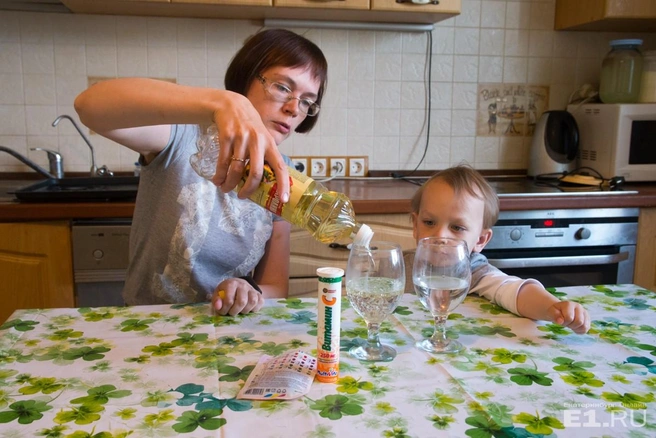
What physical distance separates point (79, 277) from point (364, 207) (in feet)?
3.07

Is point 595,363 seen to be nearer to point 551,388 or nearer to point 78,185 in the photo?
point 551,388

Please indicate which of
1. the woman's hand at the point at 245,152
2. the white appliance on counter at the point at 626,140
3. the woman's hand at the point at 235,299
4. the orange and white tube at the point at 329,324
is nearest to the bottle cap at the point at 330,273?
the orange and white tube at the point at 329,324

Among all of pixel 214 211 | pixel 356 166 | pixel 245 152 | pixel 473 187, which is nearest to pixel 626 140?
pixel 356 166

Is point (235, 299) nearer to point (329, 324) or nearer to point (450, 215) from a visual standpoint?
point (329, 324)

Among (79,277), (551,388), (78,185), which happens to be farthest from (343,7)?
(551,388)

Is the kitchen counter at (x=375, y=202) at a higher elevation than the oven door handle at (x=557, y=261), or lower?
higher

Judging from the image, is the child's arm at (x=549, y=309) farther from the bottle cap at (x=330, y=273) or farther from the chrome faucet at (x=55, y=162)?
the chrome faucet at (x=55, y=162)

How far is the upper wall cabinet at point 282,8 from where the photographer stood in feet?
6.87

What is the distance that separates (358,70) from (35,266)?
1.43 metres

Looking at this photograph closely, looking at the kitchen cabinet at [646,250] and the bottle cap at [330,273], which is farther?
the kitchen cabinet at [646,250]

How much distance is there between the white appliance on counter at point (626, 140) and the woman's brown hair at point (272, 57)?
152cm

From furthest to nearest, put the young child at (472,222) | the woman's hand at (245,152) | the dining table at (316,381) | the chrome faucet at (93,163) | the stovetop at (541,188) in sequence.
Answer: the chrome faucet at (93,163)
the stovetop at (541,188)
the young child at (472,222)
the woman's hand at (245,152)
the dining table at (316,381)

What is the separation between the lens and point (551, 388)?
2.57 ft

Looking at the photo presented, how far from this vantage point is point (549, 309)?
101cm
